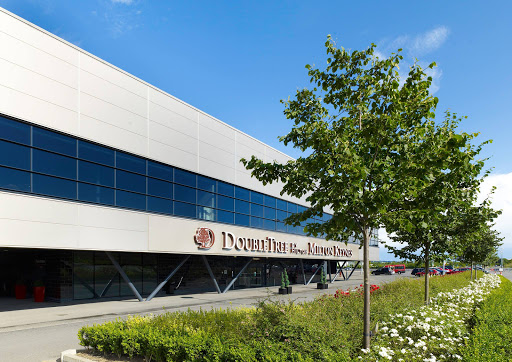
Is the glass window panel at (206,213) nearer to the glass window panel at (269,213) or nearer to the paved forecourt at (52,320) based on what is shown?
the paved forecourt at (52,320)

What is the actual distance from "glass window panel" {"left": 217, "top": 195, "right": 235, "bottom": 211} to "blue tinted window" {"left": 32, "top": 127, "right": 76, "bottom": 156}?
11304 millimetres

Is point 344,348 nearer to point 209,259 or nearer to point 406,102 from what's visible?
point 406,102

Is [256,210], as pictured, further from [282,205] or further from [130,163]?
[130,163]

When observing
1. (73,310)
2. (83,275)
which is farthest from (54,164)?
(83,275)

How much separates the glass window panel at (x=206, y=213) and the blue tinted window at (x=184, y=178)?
1728 mm

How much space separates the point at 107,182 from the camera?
61.1 ft

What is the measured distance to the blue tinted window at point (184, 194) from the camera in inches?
897

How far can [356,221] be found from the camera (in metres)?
8.43

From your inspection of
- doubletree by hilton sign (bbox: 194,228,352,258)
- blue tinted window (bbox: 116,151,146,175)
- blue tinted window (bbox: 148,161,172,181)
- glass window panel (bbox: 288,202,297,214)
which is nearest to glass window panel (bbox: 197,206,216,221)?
doubletree by hilton sign (bbox: 194,228,352,258)

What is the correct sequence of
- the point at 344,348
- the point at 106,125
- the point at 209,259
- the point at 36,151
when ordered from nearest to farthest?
the point at 344,348
the point at 36,151
the point at 106,125
the point at 209,259

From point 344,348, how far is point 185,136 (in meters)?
18.1

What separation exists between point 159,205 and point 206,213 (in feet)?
14.0

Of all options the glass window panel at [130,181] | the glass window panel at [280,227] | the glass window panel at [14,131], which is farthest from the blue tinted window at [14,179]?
the glass window panel at [280,227]

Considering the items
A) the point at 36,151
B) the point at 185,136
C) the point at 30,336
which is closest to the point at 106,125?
the point at 36,151
